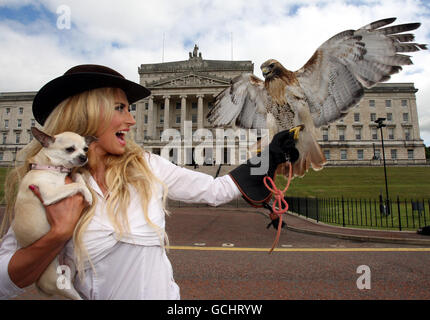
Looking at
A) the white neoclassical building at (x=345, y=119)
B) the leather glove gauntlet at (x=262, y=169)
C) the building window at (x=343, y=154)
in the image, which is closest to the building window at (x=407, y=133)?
the white neoclassical building at (x=345, y=119)

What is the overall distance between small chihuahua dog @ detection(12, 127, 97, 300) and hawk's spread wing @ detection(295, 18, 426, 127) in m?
1.70

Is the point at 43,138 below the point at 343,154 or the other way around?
below

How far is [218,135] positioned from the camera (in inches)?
87.2

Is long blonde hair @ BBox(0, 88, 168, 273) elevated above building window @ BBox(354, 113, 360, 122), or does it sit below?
below

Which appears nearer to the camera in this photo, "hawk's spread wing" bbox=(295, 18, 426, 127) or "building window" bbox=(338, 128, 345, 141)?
"hawk's spread wing" bbox=(295, 18, 426, 127)

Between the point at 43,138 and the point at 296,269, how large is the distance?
620cm

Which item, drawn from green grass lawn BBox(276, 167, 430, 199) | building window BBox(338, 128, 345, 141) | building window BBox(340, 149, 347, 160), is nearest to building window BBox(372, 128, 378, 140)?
building window BBox(338, 128, 345, 141)

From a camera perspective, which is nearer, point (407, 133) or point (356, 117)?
point (356, 117)

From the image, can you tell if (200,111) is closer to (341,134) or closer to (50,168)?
(341,134)

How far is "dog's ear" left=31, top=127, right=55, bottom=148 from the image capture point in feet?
4.32

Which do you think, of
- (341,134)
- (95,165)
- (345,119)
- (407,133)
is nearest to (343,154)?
(341,134)

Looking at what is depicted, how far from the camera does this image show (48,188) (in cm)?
131

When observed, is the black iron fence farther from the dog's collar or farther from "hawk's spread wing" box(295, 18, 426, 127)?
the dog's collar
